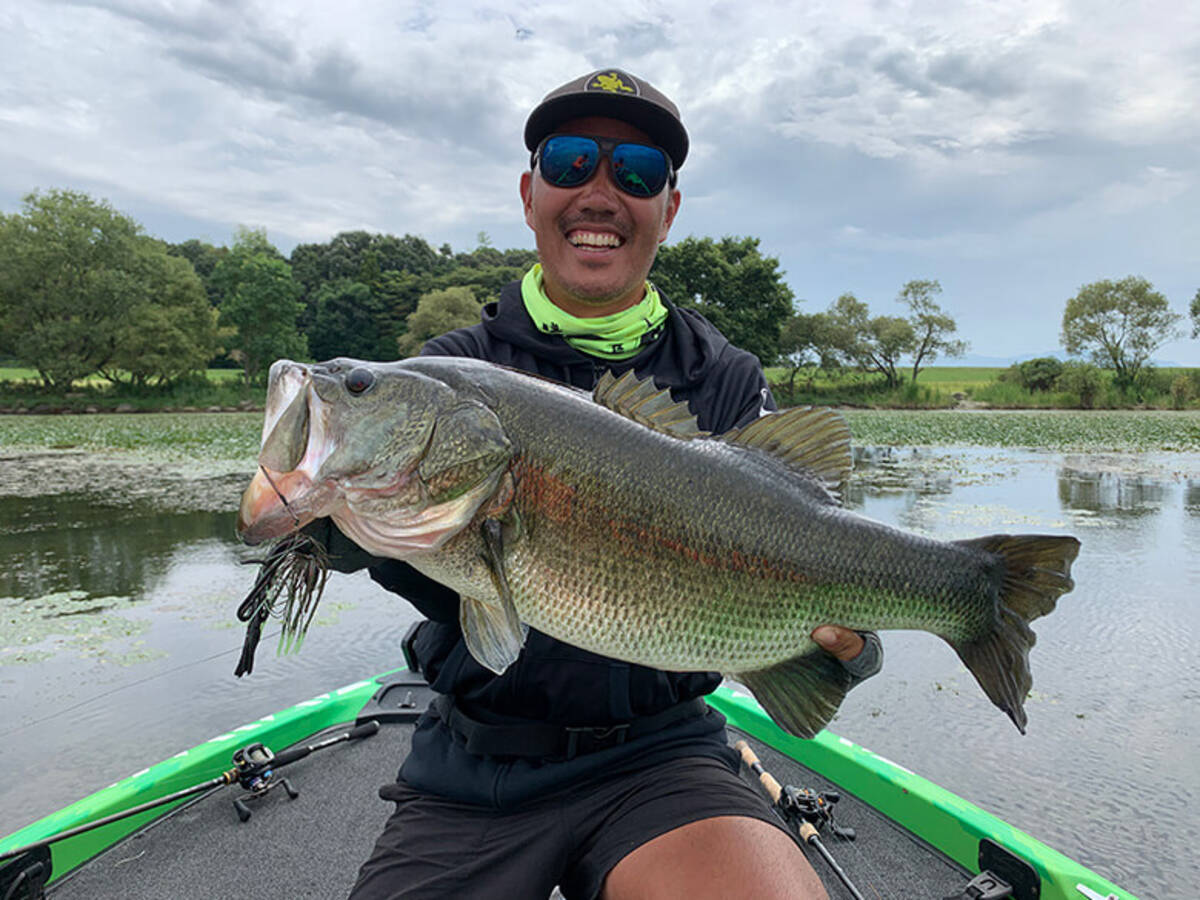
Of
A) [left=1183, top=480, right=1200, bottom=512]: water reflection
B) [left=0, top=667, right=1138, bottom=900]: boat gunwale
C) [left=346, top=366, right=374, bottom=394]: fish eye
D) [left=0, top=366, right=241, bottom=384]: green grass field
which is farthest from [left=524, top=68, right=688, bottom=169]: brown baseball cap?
[left=0, top=366, right=241, bottom=384]: green grass field

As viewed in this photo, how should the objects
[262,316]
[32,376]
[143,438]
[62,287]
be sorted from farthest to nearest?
[262,316], [32,376], [62,287], [143,438]

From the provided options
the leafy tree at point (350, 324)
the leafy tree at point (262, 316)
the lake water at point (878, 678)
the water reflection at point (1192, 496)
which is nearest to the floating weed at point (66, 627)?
the lake water at point (878, 678)

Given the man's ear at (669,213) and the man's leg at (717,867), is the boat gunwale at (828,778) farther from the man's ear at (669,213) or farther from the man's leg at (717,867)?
the man's ear at (669,213)

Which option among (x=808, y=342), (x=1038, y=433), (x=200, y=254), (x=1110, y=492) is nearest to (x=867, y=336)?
(x=808, y=342)

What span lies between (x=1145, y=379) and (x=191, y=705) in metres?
57.8

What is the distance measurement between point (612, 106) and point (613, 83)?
9 cm

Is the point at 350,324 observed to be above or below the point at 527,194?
below

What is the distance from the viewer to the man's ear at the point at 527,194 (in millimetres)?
3018

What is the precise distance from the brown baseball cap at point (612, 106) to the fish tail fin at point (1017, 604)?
1.89 metres

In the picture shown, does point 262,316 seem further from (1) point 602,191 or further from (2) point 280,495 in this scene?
(2) point 280,495

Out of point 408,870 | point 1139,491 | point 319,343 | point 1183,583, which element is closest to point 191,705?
point 408,870

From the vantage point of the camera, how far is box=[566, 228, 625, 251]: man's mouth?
282 cm

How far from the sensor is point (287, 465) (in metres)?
1.67

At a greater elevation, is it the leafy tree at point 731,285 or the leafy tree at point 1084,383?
the leafy tree at point 731,285
